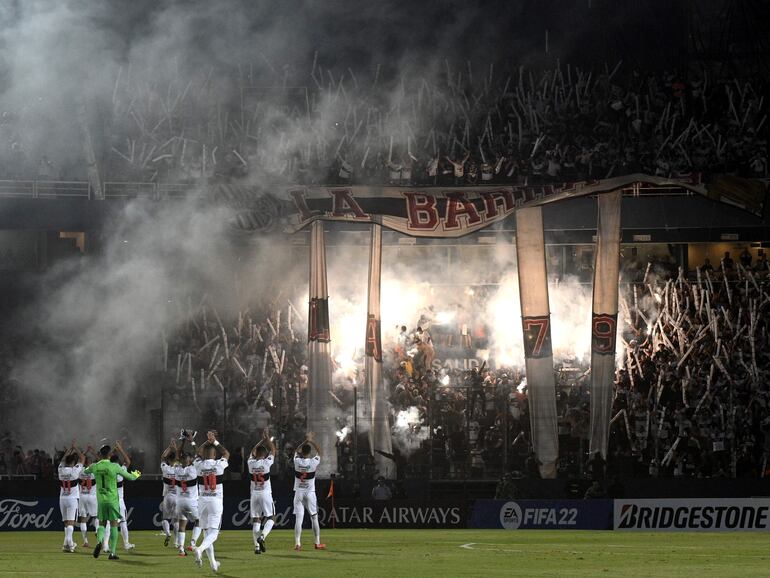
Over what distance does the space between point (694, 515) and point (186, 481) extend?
1230 centimetres

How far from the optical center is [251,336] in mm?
32500

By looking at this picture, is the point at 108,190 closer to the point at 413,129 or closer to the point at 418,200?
the point at 418,200

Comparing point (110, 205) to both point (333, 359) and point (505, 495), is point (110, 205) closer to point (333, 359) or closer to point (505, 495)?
point (333, 359)

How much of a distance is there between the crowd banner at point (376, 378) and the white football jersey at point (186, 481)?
1065 cm

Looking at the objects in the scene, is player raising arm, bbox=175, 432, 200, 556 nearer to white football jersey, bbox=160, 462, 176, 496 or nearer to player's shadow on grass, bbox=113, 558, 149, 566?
player's shadow on grass, bbox=113, 558, 149, 566

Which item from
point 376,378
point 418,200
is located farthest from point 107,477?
point 418,200

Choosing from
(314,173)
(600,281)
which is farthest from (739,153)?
(314,173)

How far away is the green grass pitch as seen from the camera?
50.5ft

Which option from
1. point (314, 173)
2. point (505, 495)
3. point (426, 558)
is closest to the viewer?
point (426, 558)

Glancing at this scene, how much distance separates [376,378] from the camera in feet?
99.1

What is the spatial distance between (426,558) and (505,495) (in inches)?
377

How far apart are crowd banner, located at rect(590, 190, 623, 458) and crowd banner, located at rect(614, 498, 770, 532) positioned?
5.12 metres

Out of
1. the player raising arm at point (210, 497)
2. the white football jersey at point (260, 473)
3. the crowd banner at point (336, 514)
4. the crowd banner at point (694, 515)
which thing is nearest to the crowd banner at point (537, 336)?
the crowd banner at point (336, 514)

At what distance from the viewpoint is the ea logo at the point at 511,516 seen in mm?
26172
